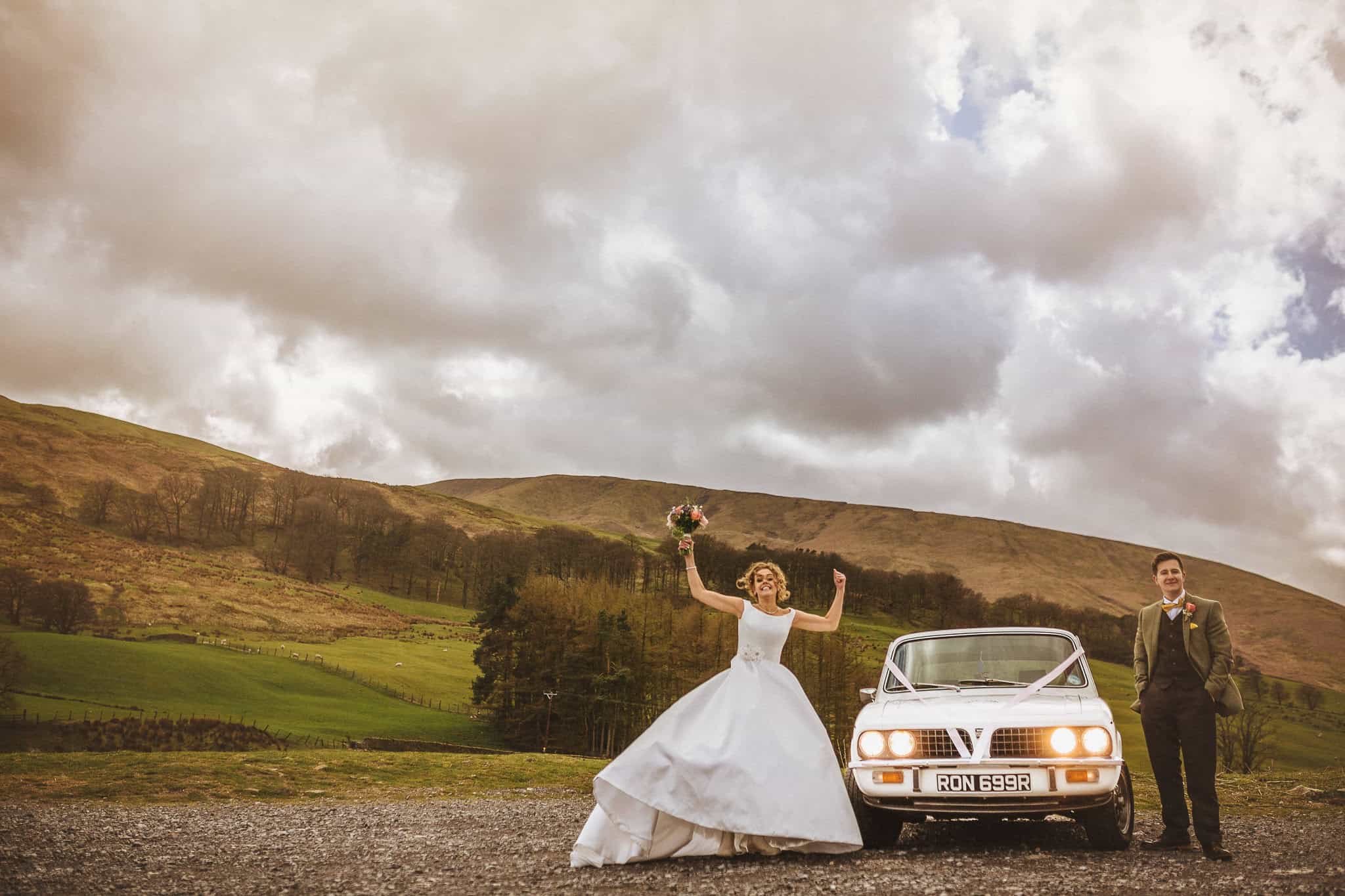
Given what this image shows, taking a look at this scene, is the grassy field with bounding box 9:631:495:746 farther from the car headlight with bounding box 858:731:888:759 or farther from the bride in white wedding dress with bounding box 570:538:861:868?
the car headlight with bounding box 858:731:888:759

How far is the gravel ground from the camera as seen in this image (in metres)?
6.54

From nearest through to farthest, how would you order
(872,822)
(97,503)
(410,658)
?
Answer: 1. (872,822)
2. (410,658)
3. (97,503)

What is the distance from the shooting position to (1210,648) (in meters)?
8.12

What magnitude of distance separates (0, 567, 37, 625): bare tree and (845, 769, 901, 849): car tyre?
4337 inches

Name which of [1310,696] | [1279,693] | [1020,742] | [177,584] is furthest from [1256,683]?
[177,584]

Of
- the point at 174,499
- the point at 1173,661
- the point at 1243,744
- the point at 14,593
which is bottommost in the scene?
the point at 14,593

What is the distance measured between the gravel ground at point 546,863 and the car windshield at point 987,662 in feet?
5.72

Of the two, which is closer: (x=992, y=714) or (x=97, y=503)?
(x=992, y=714)

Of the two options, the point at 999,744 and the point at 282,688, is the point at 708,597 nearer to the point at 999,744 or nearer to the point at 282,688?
the point at 999,744

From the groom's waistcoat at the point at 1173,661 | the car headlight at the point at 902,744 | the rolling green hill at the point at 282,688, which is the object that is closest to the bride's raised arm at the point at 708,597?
the car headlight at the point at 902,744

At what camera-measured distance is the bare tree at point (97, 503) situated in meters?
173

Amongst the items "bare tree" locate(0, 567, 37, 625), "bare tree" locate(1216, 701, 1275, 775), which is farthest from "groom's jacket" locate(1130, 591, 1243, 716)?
"bare tree" locate(0, 567, 37, 625)

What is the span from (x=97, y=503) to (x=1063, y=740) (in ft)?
692

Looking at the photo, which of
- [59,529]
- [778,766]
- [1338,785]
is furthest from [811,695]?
[59,529]
